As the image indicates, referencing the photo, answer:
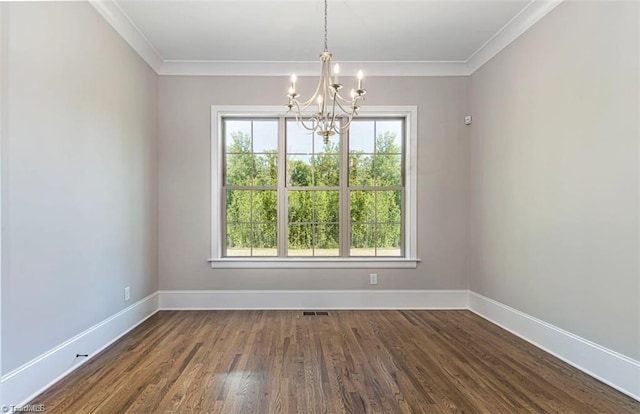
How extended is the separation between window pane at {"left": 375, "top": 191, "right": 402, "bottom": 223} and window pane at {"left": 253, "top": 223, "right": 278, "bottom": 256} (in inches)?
50.3

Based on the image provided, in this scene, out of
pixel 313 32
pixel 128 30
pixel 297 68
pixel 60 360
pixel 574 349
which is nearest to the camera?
pixel 60 360

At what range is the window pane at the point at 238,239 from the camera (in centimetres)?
413

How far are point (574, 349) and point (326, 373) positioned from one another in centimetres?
183

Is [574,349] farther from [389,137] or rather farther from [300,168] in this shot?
[300,168]

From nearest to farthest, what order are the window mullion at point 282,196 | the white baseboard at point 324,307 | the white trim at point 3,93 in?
1. the white trim at point 3,93
2. the white baseboard at point 324,307
3. the window mullion at point 282,196

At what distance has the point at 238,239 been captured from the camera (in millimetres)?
4141

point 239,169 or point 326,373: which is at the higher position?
point 239,169

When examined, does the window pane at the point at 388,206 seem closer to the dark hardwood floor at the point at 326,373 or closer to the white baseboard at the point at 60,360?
the dark hardwood floor at the point at 326,373

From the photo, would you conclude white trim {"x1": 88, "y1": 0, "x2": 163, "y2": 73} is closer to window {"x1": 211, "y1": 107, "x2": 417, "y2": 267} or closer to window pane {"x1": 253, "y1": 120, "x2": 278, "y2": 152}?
window {"x1": 211, "y1": 107, "x2": 417, "y2": 267}

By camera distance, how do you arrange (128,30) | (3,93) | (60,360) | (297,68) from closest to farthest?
(3,93)
(60,360)
(128,30)
(297,68)

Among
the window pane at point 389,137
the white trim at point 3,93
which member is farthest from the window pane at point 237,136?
the white trim at point 3,93

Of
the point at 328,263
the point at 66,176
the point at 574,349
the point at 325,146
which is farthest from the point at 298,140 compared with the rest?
the point at 574,349

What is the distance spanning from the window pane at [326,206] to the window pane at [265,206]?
481 millimetres

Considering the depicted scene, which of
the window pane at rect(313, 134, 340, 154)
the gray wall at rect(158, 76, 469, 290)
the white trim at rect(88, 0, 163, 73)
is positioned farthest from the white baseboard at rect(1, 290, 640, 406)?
the white trim at rect(88, 0, 163, 73)
